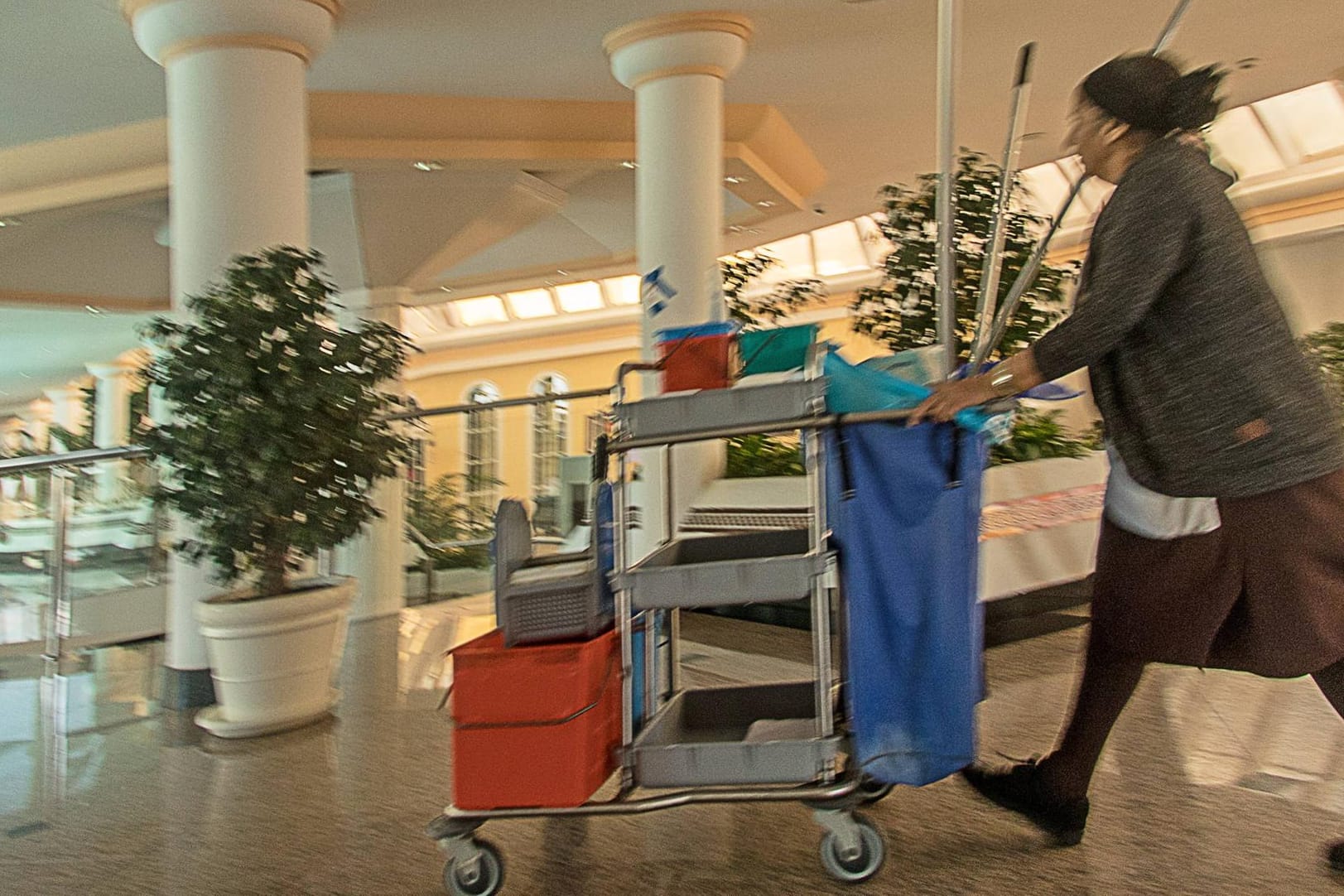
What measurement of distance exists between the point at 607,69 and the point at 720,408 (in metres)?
5.12

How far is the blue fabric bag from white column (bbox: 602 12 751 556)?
371 centimetres

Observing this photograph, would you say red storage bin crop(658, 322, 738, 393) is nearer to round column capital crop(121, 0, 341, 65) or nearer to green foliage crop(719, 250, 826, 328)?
round column capital crop(121, 0, 341, 65)

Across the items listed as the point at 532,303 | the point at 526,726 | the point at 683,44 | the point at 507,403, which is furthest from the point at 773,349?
the point at 532,303

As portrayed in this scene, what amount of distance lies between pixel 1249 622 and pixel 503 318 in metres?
19.6

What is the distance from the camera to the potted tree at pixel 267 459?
3812 millimetres

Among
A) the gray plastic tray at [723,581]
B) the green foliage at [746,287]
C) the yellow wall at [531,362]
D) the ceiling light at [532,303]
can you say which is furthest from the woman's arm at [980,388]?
the ceiling light at [532,303]

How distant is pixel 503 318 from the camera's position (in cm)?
2102

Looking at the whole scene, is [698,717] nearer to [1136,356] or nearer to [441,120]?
[1136,356]

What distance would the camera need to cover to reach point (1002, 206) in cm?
228

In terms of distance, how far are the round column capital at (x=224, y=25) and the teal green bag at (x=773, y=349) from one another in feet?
9.96

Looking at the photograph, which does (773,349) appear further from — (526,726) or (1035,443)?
(1035,443)

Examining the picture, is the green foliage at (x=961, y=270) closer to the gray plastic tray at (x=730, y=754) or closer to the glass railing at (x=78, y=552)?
the gray plastic tray at (x=730, y=754)

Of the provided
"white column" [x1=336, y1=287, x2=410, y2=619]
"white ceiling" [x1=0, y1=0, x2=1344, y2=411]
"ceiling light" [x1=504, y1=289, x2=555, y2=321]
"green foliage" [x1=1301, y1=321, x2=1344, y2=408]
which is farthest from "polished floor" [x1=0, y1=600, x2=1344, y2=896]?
"ceiling light" [x1=504, y1=289, x2=555, y2=321]

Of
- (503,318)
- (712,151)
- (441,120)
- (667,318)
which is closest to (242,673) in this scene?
(667,318)
